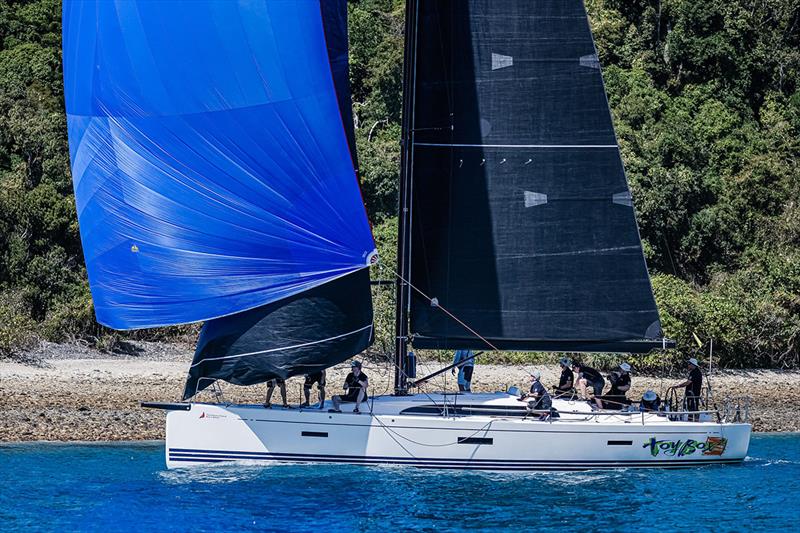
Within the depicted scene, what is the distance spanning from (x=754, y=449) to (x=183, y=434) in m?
11.8

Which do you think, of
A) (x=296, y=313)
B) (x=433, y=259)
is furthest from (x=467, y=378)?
(x=296, y=313)

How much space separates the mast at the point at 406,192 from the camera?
20.6 m

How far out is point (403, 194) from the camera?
20766 millimetres

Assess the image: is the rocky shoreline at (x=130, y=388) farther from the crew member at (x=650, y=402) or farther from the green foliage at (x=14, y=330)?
the crew member at (x=650, y=402)

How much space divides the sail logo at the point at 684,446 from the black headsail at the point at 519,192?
5.69 feet

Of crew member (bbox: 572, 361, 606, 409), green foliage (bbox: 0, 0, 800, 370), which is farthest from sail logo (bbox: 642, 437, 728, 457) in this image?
green foliage (bbox: 0, 0, 800, 370)

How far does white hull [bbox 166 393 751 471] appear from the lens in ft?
64.8

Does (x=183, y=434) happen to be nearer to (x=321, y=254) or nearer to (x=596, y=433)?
(x=321, y=254)

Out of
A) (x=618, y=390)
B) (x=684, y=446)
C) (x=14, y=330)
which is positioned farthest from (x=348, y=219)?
(x=14, y=330)

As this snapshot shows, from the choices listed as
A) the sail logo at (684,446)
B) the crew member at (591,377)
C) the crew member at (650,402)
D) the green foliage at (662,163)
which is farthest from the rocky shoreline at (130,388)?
the sail logo at (684,446)

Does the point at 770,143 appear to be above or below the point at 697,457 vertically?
above

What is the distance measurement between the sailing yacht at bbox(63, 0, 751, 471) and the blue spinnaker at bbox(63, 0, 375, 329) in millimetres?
36

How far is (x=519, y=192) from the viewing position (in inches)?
831

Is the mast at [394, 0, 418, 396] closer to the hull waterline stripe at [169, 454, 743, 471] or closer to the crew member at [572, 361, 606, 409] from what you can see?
the hull waterline stripe at [169, 454, 743, 471]
